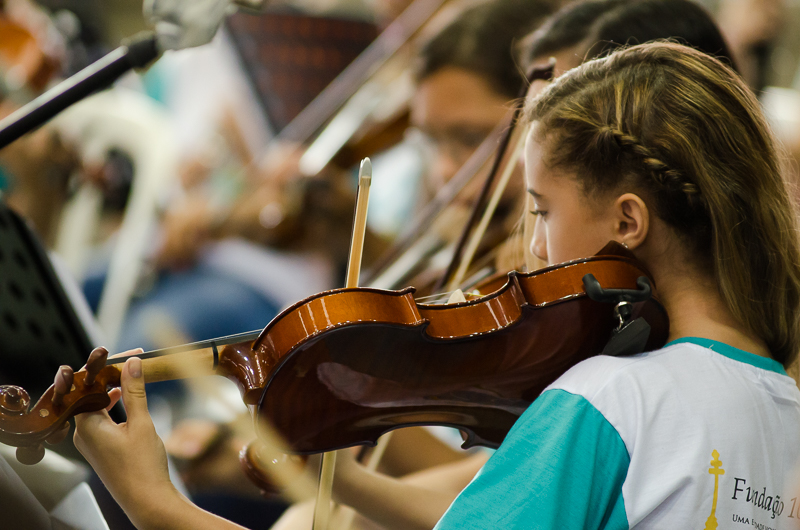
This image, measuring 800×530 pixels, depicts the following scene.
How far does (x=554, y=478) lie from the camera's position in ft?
1.87

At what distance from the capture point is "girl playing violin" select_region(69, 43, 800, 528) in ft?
1.94

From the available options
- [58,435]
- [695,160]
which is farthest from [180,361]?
[695,160]

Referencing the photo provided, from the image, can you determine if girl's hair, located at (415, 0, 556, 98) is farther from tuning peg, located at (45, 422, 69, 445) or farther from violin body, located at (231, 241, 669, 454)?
tuning peg, located at (45, 422, 69, 445)

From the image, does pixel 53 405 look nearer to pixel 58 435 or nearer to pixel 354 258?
pixel 58 435

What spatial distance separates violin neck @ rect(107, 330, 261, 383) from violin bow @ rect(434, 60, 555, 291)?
0.47 meters

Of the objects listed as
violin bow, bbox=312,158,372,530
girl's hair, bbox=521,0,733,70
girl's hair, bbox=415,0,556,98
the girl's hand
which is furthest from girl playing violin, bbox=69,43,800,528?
girl's hair, bbox=415,0,556,98

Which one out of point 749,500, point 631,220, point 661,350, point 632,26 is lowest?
point 749,500

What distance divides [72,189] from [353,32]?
111cm

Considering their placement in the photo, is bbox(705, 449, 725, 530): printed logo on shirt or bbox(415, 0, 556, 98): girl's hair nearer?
bbox(705, 449, 725, 530): printed logo on shirt

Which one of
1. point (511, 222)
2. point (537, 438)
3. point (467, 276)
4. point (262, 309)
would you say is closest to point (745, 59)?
point (511, 222)

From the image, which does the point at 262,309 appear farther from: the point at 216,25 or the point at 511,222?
the point at 216,25

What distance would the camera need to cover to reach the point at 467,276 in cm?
114

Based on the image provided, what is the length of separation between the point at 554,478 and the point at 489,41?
108 centimetres

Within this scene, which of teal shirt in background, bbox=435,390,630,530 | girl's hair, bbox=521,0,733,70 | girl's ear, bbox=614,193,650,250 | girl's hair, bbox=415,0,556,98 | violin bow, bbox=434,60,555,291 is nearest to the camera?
teal shirt in background, bbox=435,390,630,530
